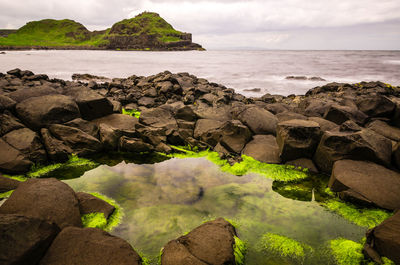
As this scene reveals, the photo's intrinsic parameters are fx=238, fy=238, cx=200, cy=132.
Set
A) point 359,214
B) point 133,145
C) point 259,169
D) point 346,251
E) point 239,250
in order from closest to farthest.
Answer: point 239,250 → point 346,251 → point 359,214 → point 259,169 → point 133,145

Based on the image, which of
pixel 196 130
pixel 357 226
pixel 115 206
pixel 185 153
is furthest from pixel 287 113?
pixel 115 206

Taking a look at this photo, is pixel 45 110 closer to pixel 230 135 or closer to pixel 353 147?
pixel 230 135

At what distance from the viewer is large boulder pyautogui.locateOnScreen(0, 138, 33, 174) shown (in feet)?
20.2

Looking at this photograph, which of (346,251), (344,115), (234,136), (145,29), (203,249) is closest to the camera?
(203,249)

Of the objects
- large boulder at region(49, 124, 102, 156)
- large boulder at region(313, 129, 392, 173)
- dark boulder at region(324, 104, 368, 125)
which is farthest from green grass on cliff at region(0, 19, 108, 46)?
large boulder at region(313, 129, 392, 173)

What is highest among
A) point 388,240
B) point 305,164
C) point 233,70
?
point 233,70

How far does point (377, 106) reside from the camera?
29.0 ft

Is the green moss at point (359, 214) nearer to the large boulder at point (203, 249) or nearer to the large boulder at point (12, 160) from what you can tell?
Answer: the large boulder at point (203, 249)

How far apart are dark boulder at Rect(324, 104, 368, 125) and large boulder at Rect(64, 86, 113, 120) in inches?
331

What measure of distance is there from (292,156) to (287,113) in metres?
2.58

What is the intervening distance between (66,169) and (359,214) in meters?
7.46

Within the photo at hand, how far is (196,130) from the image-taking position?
8977mm

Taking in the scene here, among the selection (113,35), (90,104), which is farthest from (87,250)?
(113,35)

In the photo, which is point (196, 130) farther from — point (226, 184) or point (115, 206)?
point (115, 206)
